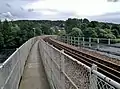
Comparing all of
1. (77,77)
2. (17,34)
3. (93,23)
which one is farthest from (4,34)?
(77,77)

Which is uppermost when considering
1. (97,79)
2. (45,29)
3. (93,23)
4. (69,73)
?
(97,79)

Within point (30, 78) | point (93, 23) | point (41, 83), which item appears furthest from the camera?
point (93, 23)

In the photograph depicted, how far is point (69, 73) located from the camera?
5.54 m

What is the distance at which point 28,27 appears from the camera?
145500mm

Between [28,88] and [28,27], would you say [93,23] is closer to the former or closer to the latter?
[28,88]

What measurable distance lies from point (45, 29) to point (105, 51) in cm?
14770

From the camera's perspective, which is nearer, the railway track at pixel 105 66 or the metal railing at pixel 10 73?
the metal railing at pixel 10 73

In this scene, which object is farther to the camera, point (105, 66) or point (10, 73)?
point (105, 66)

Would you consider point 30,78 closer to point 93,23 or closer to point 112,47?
point 112,47

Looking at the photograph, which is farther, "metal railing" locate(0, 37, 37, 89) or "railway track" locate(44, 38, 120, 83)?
"railway track" locate(44, 38, 120, 83)

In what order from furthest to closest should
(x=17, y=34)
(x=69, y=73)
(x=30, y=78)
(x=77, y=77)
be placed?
1. (x=17, y=34)
2. (x=30, y=78)
3. (x=69, y=73)
4. (x=77, y=77)

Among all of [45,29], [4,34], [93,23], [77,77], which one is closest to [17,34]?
[4,34]

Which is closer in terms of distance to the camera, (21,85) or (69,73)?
(69,73)

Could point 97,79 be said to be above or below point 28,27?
above
